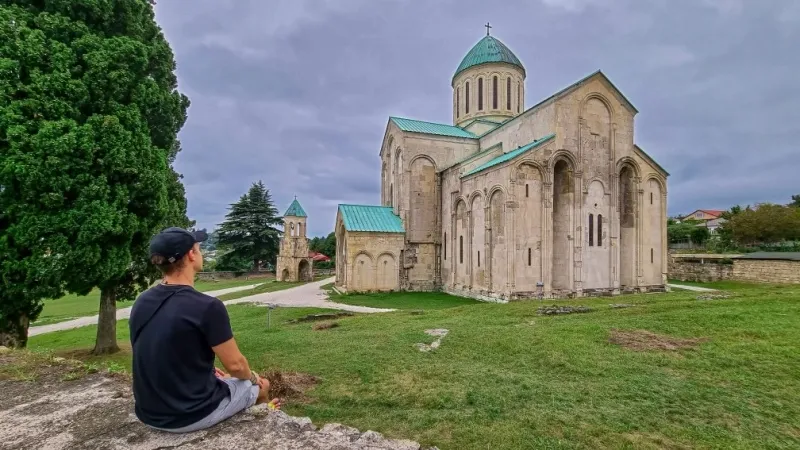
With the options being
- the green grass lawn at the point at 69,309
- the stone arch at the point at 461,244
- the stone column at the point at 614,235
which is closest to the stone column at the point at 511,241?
the stone arch at the point at 461,244

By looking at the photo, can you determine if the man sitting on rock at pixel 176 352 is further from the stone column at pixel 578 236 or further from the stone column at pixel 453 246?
the stone column at pixel 453 246

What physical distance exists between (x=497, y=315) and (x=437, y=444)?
7870 millimetres

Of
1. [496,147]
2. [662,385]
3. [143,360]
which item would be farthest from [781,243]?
[143,360]

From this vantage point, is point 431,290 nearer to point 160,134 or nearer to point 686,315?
point 686,315

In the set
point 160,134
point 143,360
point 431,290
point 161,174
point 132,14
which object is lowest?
point 431,290

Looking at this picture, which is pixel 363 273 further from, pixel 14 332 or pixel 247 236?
pixel 247 236

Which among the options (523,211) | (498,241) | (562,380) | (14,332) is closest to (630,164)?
(523,211)

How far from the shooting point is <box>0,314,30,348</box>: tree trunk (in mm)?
7314

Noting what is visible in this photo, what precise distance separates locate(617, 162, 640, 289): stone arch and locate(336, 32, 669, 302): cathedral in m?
0.05

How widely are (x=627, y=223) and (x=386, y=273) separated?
13035 mm

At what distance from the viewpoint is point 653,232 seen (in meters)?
19.5

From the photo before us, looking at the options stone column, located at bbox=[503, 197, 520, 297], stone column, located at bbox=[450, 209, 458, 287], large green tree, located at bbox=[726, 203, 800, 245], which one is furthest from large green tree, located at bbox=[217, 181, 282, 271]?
large green tree, located at bbox=[726, 203, 800, 245]

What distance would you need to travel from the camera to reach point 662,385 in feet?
16.7

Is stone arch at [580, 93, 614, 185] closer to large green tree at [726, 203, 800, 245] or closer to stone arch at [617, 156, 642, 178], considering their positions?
stone arch at [617, 156, 642, 178]
